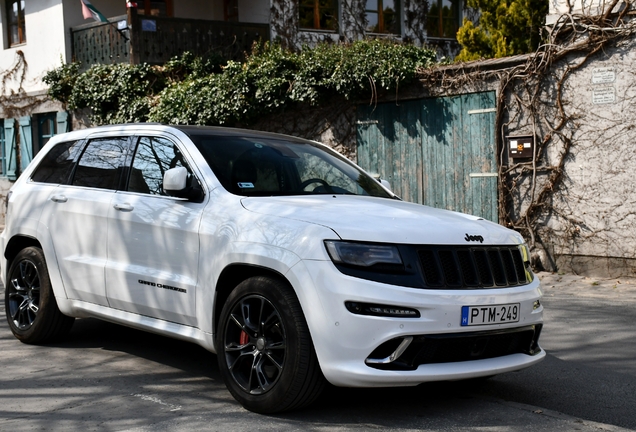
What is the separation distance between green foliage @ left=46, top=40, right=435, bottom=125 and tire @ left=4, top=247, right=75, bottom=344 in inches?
284

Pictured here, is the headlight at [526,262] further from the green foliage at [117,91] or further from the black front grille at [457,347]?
the green foliage at [117,91]

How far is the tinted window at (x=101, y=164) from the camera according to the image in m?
6.55

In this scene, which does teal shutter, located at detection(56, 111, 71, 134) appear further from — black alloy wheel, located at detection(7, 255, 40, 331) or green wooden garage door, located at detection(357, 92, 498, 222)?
black alloy wheel, located at detection(7, 255, 40, 331)

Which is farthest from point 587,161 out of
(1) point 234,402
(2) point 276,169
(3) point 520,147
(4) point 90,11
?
(4) point 90,11

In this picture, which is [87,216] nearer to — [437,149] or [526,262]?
[526,262]

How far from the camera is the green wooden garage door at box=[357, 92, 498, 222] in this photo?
12344 millimetres

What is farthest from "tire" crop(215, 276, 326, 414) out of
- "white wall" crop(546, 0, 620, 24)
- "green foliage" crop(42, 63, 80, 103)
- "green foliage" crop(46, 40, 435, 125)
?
"green foliage" crop(42, 63, 80, 103)

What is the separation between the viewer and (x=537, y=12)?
639 inches

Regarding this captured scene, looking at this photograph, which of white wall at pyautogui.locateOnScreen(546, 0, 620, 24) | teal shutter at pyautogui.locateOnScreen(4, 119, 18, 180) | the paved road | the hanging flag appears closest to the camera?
the paved road

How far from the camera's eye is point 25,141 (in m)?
21.4

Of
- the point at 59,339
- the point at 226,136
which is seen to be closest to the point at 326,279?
the point at 226,136

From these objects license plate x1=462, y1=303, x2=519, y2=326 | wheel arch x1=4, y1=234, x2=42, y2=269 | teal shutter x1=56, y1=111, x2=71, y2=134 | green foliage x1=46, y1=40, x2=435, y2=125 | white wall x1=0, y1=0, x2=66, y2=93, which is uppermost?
white wall x1=0, y1=0, x2=66, y2=93

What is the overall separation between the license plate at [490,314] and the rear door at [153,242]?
1749mm

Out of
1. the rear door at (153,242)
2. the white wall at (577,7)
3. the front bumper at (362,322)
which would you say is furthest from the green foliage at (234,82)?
the front bumper at (362,322)
